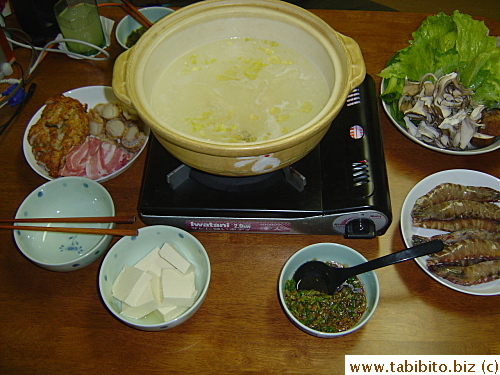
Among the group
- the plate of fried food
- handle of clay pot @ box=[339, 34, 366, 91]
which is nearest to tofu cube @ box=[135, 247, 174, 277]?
the plate of fried food

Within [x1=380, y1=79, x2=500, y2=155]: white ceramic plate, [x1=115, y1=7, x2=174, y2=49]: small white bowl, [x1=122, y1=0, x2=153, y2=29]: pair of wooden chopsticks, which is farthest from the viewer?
[x1=115, y1=7, x2=174, y2=49]: small white bowl

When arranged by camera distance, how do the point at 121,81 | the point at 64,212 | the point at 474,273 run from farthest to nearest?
the point at 64,212, the point at 474,273, the point at 121,81

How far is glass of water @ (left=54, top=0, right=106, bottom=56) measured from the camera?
1.82m

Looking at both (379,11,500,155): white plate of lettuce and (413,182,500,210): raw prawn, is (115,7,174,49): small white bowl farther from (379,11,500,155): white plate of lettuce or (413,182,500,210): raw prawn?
(413,182,500,210): raw prawn

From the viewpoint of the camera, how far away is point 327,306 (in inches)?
50.8

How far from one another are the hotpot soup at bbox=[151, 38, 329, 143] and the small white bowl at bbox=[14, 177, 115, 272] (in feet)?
1.41

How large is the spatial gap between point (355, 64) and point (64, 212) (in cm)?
111

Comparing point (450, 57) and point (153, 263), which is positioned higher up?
point (450, 57)

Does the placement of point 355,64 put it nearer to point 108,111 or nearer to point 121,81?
point 121,81

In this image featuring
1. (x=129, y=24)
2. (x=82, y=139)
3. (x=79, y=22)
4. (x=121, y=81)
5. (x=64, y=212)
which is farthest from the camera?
(x=129, y=24)

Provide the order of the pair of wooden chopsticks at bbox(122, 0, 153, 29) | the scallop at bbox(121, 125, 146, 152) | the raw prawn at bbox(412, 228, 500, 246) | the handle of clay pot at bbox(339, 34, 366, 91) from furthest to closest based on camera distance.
Result: the pair of wooden chopsticks at bbox(122, 0, 153, 29) < the scallop at bbox(121, 125, 146, 152) < the raw prawn at bbox(412, 228, 500, 246) < the handle of clay pot at bbox(339, 34, 366, 91)

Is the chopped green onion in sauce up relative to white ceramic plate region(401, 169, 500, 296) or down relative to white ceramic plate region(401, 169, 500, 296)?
down

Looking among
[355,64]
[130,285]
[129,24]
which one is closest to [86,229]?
[130,285]

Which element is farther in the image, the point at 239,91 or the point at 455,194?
the point at 455,194
